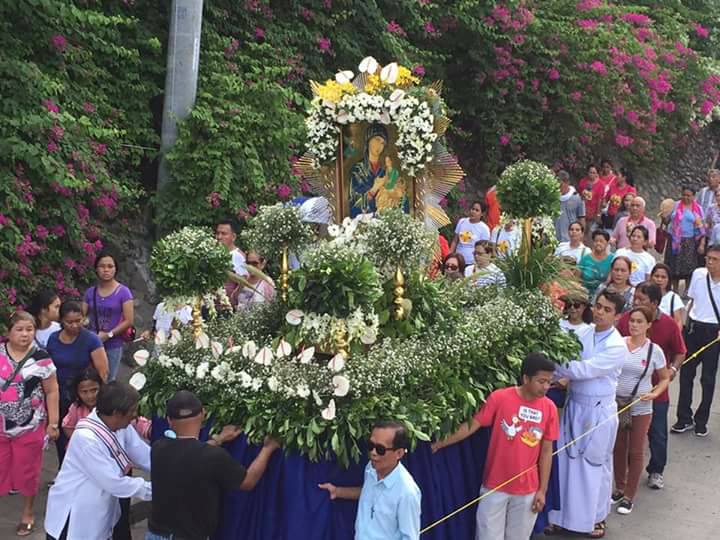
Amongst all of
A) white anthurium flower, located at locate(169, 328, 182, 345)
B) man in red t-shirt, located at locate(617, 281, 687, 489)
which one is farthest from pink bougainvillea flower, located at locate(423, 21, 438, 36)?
white anthurium flower, located at locate(169, 328, 182, 345)

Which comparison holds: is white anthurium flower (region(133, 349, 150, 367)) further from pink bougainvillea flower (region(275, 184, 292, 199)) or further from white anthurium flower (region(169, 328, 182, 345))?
pink bougainvillea flower (region(275, 184, 292, 199))

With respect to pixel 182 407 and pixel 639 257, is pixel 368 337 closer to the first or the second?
pixel 182 407

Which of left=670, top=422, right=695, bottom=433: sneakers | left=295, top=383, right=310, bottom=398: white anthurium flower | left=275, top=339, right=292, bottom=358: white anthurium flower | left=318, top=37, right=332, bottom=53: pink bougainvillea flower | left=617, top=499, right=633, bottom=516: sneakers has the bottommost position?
left=617, top=499, right=633, bottom=516: sneakers

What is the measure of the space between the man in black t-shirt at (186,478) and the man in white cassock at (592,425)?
309cm

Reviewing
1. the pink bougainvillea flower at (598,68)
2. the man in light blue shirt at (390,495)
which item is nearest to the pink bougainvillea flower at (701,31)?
the pink bougainvillea flower at (598,68)

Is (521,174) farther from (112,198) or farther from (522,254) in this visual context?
(112,198)

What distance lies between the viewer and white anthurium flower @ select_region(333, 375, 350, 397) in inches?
221

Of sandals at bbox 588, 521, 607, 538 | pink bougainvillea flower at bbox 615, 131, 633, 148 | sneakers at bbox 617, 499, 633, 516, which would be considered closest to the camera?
sandals at bbox 588, 521, 607, 538

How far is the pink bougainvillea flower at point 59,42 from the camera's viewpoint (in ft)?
33.2

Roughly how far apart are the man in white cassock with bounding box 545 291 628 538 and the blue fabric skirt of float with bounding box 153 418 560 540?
97 cm

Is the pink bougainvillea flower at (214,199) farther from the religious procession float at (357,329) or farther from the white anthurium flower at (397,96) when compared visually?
the white anthurium flower at (397,96)

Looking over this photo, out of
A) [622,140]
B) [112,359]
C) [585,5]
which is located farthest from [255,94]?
[622,140]

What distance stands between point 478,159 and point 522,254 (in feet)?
32.2

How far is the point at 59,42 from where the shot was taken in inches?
400
